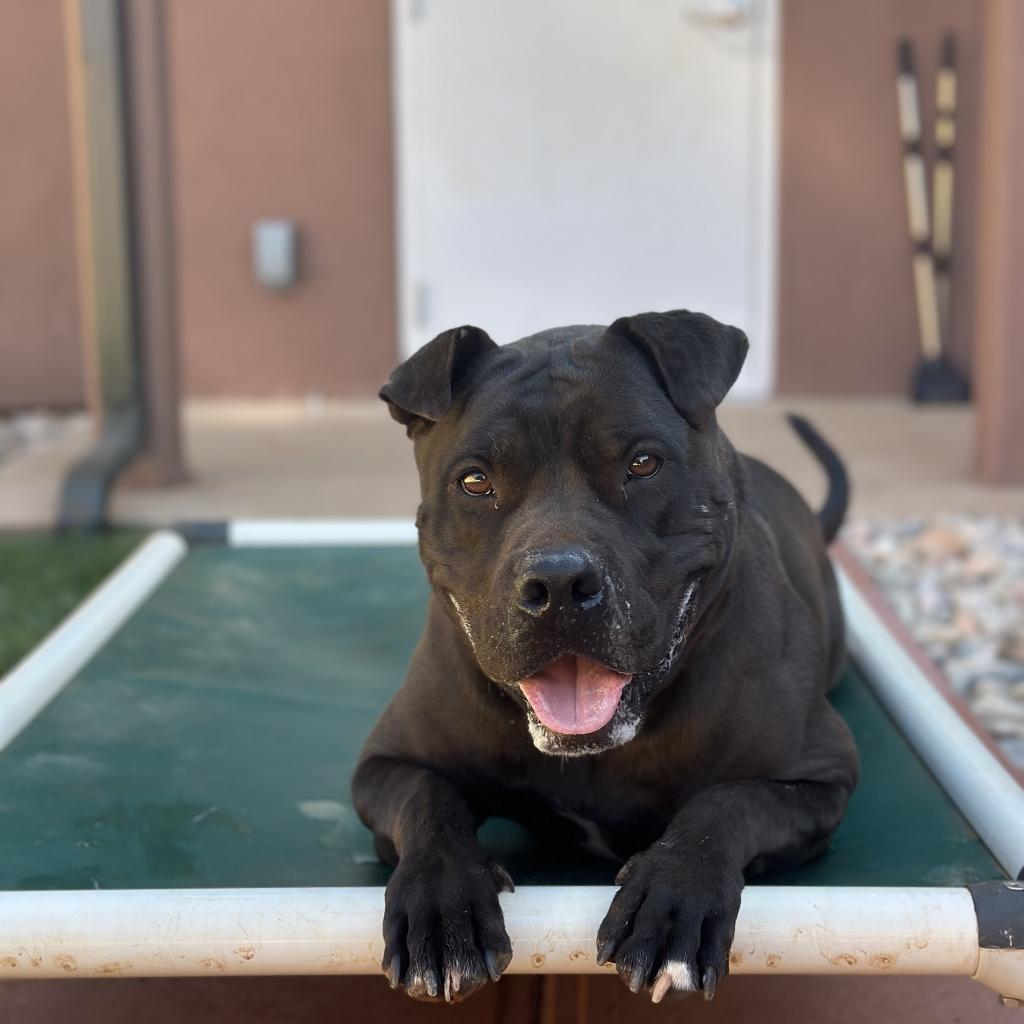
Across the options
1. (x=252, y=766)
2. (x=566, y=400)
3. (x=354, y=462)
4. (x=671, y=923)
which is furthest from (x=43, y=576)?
(x=671, y=923)

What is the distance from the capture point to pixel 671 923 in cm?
205

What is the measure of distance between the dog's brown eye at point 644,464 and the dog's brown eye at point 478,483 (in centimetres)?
22

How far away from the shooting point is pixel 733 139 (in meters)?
8.23

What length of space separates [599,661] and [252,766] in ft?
3.86

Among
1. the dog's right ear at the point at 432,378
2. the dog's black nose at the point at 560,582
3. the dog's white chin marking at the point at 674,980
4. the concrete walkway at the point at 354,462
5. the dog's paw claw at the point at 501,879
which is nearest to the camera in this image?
the dog's white chin marking at the point at 674,980

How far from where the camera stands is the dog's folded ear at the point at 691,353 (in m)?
2.45

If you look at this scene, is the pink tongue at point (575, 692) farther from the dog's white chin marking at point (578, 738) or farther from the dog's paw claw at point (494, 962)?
the dog's paw claw at point (494, 962)

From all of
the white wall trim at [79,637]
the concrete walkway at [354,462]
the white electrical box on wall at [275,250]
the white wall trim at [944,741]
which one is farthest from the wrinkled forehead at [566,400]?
the white electrical box on wall at [275,250]

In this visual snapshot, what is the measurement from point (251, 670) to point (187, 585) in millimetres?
805

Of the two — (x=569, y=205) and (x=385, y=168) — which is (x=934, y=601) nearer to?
(x=569, y=205)

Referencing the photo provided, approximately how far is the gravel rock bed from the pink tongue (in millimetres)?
1846

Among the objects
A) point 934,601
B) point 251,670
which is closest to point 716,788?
point 251,670

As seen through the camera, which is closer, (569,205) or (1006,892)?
(1006,892)

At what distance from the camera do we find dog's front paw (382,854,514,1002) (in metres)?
2.06
